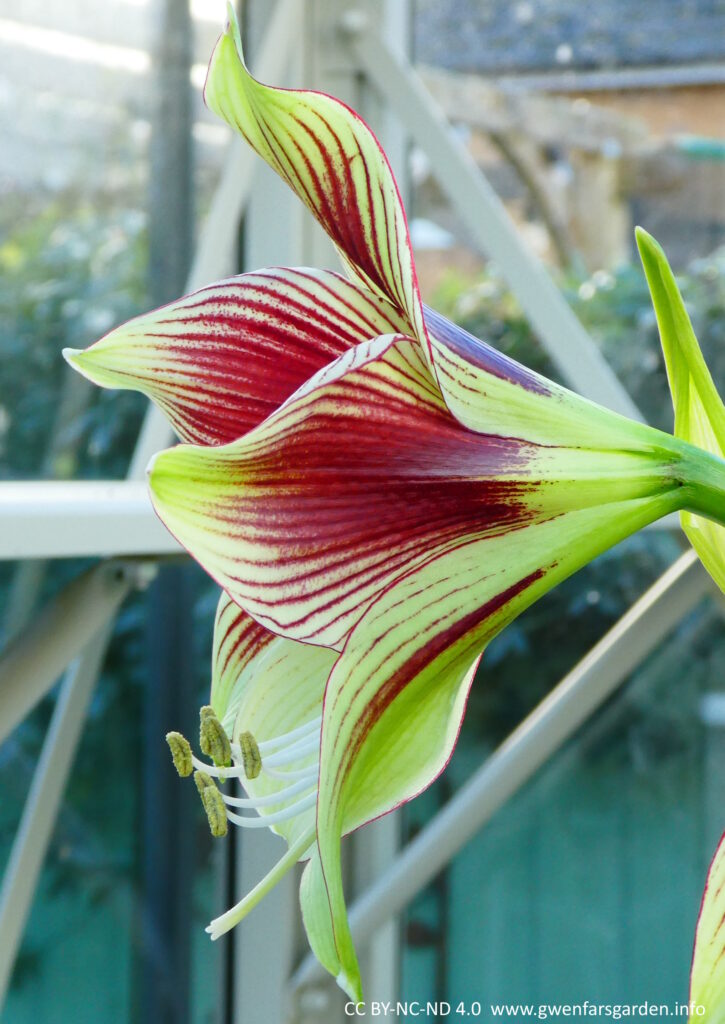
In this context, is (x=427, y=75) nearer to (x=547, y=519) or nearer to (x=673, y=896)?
(x=673, y=896)

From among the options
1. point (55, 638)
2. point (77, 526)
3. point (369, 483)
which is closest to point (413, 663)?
point (369, 483)

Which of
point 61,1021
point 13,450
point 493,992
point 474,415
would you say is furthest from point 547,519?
point 493,992

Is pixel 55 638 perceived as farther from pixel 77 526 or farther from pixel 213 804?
pixel 213 804

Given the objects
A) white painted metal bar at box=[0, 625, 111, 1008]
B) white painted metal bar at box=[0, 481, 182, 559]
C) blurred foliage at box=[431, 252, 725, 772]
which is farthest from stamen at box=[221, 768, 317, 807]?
blurred foliage at box=[431, 252, 725, 772]

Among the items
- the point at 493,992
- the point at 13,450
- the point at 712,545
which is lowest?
the point at 493,992

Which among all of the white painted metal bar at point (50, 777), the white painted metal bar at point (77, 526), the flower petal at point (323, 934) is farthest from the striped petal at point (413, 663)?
the white painted metal bar at point (50, 777)

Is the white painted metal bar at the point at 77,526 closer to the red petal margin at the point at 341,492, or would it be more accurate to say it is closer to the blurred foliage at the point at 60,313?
the blurred foliage at the point at 60,313

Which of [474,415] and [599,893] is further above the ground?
[474,415]
